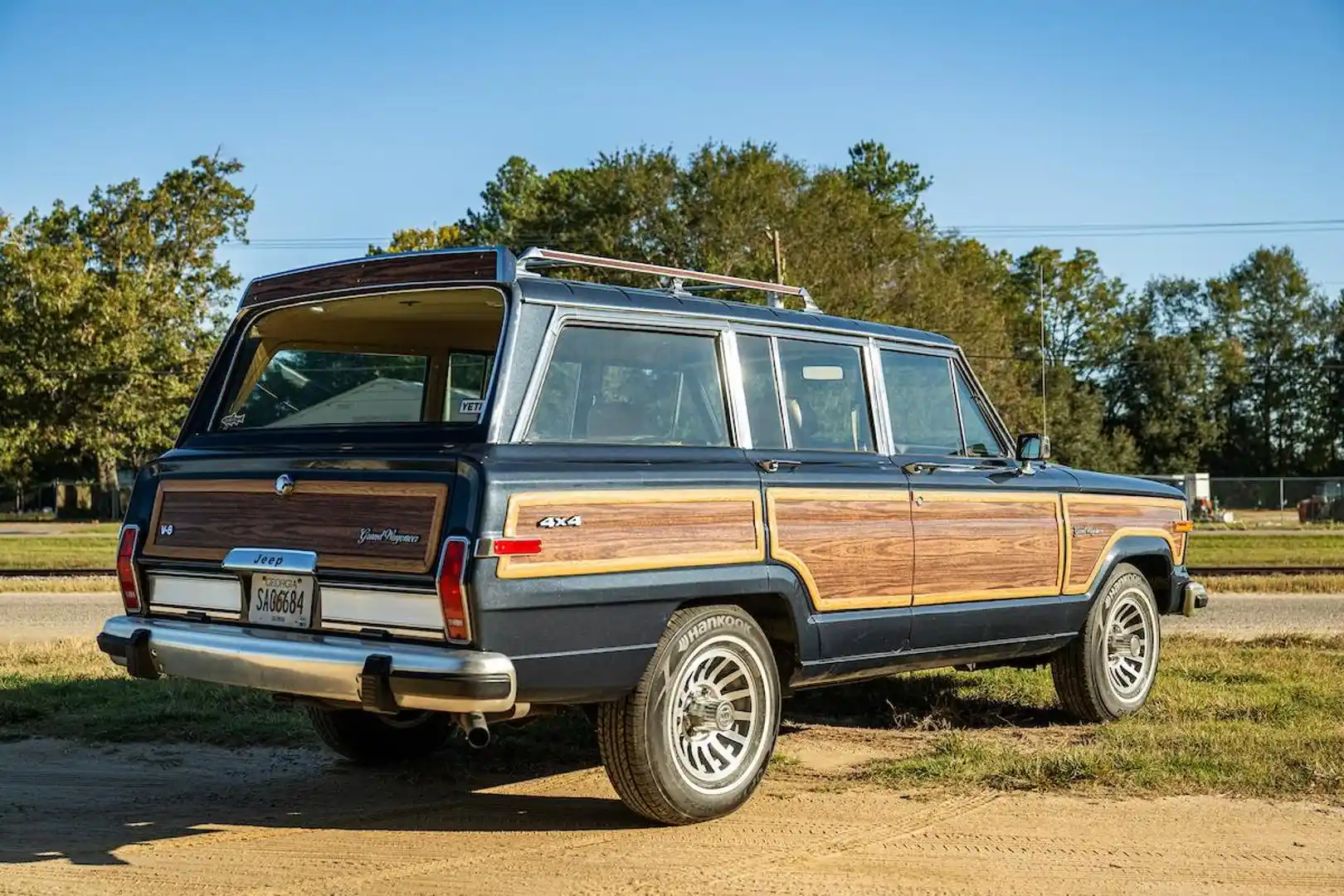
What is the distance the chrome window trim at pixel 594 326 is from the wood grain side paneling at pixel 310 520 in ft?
1.57

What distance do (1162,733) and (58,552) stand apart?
2414cm

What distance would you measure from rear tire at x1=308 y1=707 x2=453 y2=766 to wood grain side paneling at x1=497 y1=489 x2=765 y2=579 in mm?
1869

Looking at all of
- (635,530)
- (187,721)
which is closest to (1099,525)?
(635,530)

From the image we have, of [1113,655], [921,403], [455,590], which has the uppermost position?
[921,403]

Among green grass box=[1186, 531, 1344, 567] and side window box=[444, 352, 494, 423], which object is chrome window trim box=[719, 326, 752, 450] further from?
green grass box=[1186, 531, 1344, 567]

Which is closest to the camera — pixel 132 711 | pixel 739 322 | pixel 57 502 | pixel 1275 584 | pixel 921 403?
pixel 739 322

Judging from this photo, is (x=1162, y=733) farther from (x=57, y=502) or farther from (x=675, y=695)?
(x=57, y=502)

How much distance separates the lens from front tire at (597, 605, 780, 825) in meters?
5.39

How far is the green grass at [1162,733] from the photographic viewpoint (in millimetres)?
6273

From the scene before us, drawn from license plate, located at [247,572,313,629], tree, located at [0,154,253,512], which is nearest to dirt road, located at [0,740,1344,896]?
license plate, located at [247,572,313,629]

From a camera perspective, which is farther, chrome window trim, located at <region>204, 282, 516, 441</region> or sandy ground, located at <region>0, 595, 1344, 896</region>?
chrome window trim, located at <region>204, 282, 516, 441</region>

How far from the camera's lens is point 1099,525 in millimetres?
7730

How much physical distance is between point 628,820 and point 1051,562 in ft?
9.17

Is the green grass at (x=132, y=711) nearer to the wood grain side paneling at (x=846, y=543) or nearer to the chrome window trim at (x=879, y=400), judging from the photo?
the wood grain side paneling at (x=846, y=543)
